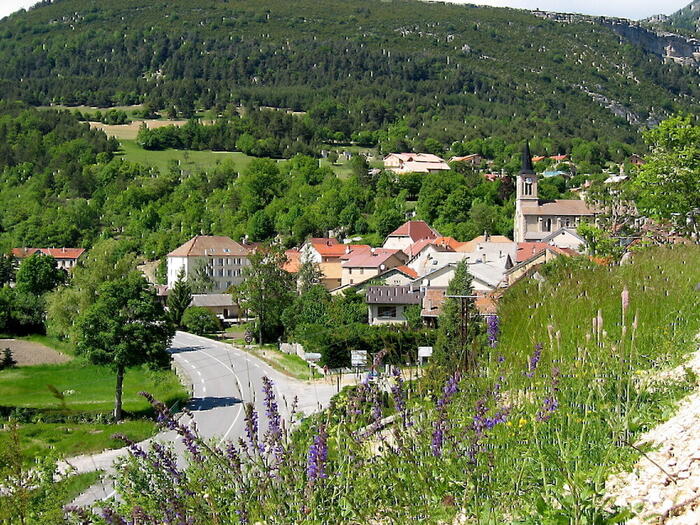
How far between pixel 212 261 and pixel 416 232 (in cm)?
2231

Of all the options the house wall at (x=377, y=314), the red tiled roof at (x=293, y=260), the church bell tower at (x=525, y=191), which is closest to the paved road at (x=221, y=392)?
the house wall at (x=377, y=314)

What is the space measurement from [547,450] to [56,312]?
49914 mm

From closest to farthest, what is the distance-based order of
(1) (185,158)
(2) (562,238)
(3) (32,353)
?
(3) (32,353) → (2) (562,238) → (1) (185,158)

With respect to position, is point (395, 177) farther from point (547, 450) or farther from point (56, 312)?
point (547, 450)

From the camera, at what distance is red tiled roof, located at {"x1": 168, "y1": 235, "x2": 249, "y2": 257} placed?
86500 millimetres

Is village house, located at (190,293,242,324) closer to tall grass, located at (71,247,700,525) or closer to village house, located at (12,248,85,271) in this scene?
village house, located at (12,248,85,271)

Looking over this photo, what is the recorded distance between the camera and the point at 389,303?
→ 49.7 meters

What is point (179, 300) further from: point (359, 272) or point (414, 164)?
point (414, 164)

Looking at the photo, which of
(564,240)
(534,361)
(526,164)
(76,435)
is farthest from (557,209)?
(534,361)

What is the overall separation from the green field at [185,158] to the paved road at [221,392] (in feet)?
321

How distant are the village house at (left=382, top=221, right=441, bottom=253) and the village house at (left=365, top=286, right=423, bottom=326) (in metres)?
27.4

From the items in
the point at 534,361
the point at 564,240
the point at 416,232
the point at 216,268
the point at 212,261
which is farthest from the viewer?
the point at 216,268

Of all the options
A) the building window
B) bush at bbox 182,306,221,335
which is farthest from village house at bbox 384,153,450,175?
the building window

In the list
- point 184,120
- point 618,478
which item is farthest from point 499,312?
point 184,120
